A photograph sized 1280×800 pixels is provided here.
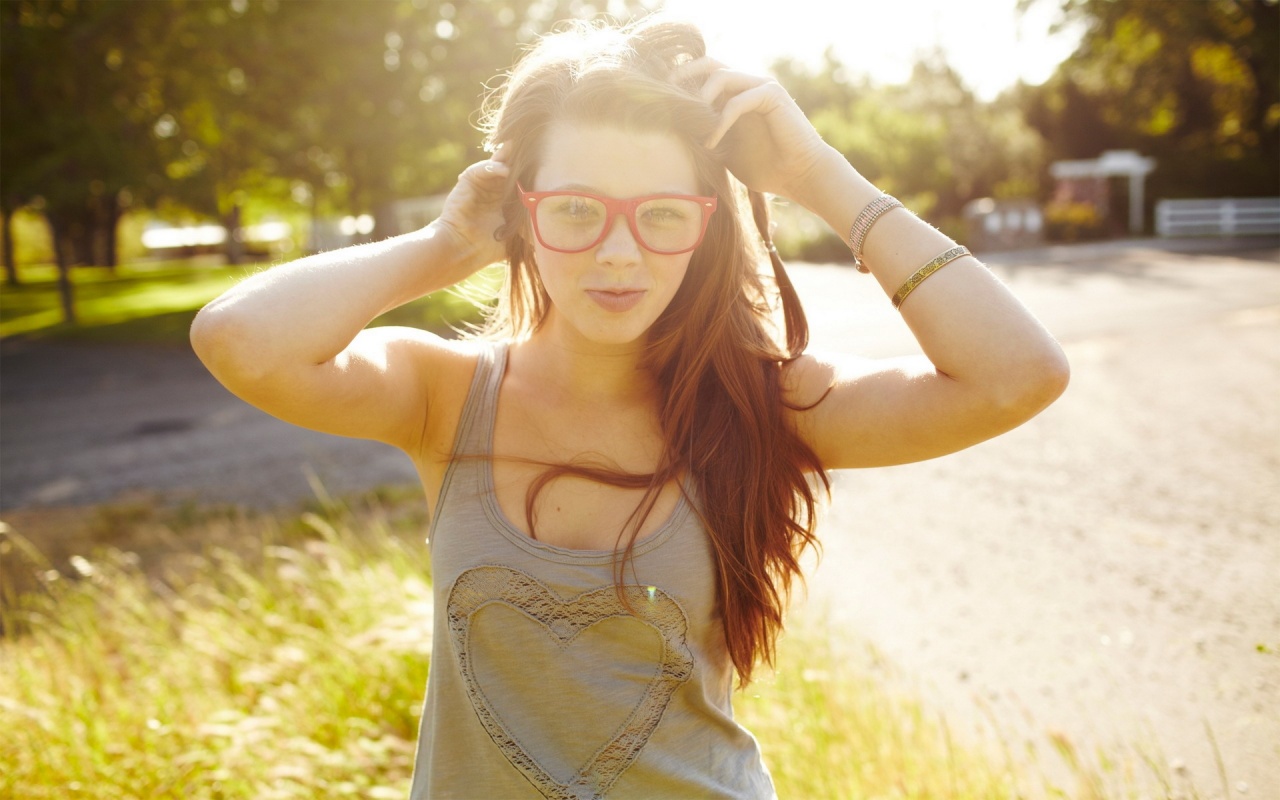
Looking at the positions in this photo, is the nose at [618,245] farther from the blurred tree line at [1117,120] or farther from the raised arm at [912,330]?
the blurred tree line at [1117,120]

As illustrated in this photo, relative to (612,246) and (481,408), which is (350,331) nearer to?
(481,408)

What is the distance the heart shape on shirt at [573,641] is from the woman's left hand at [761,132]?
865 mm

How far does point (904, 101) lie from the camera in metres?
37.9

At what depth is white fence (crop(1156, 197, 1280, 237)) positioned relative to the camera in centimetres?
2538

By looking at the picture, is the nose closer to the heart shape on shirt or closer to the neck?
the neck

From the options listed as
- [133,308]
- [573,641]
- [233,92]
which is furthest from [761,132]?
[133,308]

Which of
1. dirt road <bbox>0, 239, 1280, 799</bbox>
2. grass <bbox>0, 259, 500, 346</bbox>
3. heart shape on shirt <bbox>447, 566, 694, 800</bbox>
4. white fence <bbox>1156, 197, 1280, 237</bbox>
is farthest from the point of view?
white fence <bbox>1156, 197, 1280, 237</bbox>

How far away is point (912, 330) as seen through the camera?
1673 millimetres

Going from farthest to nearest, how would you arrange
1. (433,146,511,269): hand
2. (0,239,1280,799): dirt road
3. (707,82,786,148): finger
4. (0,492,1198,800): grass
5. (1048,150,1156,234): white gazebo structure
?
(1048,150,1156,234): white gazebo structure
(0,239,1280,799): dirt road
(0,492,1198,800): grass
(433,146,511,269): hand
(707,82,786,148): finger

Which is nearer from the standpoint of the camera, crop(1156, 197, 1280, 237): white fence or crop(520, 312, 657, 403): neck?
crop(520, 312, 657, 403): neck

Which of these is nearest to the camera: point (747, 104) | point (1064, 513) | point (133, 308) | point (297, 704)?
point (747, 104)

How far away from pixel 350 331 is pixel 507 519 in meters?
0.45

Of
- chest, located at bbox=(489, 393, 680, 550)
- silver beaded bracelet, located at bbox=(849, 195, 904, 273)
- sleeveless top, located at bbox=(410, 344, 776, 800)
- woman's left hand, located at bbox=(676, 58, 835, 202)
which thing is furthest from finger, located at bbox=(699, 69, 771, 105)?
sleeveless top, located at bbox=(410, 344, 776, 800)

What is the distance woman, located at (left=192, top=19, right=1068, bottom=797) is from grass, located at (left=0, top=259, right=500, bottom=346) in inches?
238
